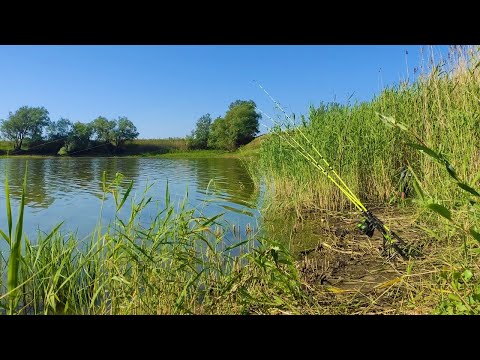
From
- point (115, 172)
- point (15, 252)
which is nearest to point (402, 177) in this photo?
point (15, 252)

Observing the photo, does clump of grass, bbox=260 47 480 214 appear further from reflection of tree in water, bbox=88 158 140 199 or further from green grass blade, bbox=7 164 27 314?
green grass blade, bbox=7 164 27 314

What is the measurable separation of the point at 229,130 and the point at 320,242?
4204 mm

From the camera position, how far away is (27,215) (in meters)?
5.10

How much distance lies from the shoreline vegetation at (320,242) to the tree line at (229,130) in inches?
2.7

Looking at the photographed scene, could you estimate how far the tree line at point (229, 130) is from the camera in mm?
6376

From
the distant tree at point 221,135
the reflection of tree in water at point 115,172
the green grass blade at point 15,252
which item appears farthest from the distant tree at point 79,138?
the green grass blade at point 15,252

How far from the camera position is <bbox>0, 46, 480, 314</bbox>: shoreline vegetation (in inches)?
75.2

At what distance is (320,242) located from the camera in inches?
146

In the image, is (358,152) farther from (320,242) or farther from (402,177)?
(320,242)
